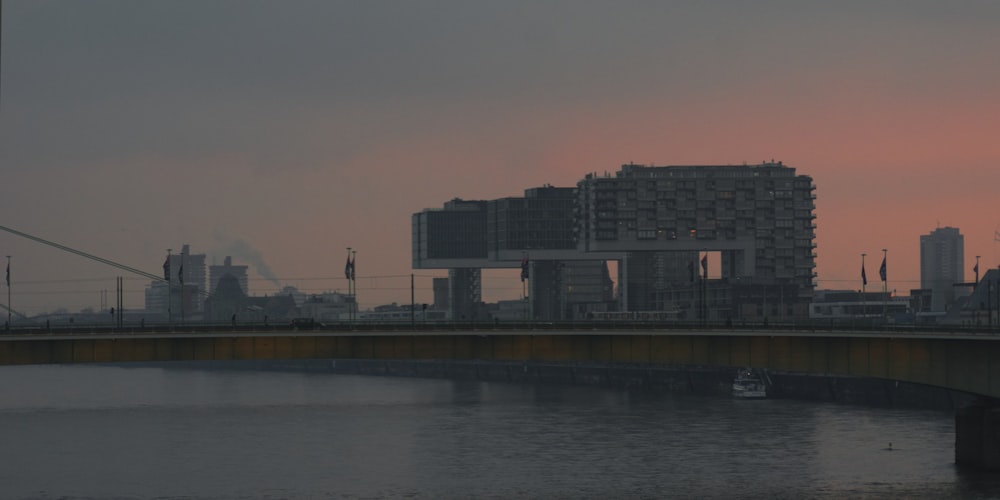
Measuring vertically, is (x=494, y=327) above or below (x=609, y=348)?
above

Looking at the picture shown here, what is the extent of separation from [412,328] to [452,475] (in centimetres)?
1171

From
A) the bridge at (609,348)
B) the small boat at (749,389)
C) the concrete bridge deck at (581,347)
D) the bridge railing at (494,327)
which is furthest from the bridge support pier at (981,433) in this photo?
the small boat at (749,389)

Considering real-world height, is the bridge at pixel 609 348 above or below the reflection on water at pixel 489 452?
above

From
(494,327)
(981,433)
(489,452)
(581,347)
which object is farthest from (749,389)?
(494,327)

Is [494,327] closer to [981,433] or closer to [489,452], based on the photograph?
[489,452]

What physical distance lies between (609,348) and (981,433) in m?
27.0

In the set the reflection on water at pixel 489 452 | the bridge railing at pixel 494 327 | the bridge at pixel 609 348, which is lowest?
the reflection on water at pixel 489 452

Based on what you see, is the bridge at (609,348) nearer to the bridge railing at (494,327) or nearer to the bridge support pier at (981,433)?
the bridge support pier at (981,433)

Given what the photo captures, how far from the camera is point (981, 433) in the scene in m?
102

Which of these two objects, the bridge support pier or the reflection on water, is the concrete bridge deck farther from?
the reflection on water

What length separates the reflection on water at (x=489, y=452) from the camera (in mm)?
99062

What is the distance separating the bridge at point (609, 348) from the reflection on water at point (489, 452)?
6951 millimetres

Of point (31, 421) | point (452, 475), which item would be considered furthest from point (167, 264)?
point (31, 421)

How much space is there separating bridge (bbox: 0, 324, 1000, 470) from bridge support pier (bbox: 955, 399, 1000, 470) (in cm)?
7
